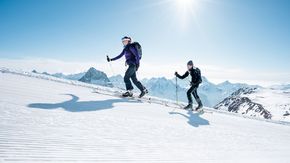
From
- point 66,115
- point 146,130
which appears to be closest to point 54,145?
point 66,115

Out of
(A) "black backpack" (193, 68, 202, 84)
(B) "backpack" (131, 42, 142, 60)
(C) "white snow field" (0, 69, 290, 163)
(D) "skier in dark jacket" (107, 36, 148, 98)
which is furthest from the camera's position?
(A) "black backpack" (193, 68, 202, 84)

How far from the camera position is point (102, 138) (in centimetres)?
592

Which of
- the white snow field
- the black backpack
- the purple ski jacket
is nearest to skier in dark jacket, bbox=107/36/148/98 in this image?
the purple ski jacket

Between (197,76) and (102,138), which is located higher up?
(197,76)

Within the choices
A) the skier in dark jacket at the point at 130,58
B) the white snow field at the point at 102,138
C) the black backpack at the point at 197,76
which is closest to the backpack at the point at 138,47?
the skier in dark jacket at the point at 130,58

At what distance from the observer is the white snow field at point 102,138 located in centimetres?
470

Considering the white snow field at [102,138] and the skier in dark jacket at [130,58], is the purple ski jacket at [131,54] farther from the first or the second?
the white snow field at [102,138]

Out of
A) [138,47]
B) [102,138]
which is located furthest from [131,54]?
[102,138]

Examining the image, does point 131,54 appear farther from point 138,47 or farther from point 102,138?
point 102,138

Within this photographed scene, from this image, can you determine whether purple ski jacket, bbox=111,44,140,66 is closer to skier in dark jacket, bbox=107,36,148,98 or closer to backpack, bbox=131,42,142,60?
skier in dark jacket, bbox=107,36,148,98

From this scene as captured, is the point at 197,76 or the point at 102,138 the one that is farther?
the point at 197,76

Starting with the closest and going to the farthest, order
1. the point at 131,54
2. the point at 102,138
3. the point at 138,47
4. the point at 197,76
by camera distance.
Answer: the point at 102,138, the point at 138,47, the point at 131,54, the point at 197,76

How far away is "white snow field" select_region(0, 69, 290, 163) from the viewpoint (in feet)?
15.4

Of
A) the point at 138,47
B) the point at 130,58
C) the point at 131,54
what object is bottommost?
the point at 130,58
